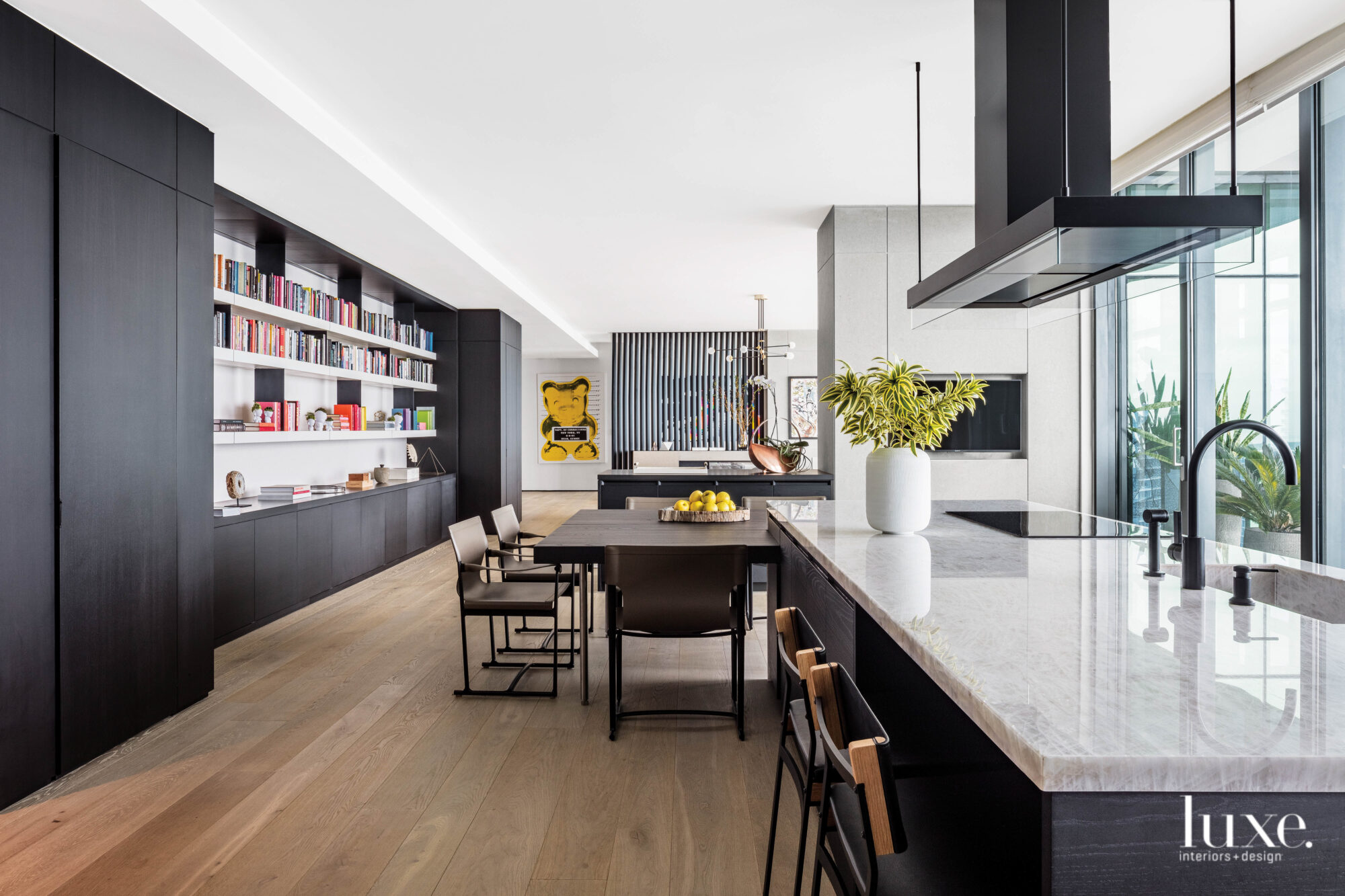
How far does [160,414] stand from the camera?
3.03 m

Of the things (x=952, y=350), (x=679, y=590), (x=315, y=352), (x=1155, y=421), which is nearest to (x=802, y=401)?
(x=952, y=350)

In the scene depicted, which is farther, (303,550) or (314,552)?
(314,552)

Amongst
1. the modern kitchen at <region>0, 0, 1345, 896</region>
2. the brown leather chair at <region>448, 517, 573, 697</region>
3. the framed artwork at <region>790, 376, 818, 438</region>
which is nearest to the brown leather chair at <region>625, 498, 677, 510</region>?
the modern kitchen at <region>0, 0, 1345, 896</region>

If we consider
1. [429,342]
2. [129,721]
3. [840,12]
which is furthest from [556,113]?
[429,342]

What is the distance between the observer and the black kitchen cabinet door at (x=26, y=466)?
7.64ft

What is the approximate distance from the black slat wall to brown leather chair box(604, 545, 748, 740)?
969 centimetres

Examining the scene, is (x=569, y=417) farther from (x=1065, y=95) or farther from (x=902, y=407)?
(x=1065, y=95)

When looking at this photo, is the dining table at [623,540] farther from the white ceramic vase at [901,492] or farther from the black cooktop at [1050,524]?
the black cooktop at [1050,524]

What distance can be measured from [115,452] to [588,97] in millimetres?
2500

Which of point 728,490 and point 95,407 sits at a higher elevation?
point 95,407

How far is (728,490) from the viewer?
5.87m

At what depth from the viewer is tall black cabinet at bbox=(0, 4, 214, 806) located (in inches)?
93.8

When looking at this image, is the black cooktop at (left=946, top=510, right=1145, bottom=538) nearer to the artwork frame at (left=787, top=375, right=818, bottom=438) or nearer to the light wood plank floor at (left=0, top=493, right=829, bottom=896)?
the light wood plank floor at (left=0, top=493, right=829, bottom=896)

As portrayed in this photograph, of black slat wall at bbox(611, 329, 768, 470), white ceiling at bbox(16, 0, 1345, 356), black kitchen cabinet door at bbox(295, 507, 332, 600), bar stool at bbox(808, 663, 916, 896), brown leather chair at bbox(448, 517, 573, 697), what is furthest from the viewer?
black slat wall at bbox(611, 329, 768, 470)
